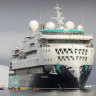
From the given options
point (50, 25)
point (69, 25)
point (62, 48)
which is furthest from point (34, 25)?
point (62, 48)

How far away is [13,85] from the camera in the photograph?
165 metres

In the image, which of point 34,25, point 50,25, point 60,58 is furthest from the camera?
point 34,25

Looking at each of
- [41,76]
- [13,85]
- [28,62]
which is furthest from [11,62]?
[41,76]

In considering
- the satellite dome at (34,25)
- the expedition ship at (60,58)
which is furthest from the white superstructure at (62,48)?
the satellite dome at (34,25)

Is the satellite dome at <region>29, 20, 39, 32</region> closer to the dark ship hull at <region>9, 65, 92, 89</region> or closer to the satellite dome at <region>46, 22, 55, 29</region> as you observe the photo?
the satellite dome at <region>46, 22, 55, 29</region>

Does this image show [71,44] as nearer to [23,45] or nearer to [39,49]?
[39,49]

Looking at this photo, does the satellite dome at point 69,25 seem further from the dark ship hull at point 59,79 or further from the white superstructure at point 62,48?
the dark ship hull at point 59,79

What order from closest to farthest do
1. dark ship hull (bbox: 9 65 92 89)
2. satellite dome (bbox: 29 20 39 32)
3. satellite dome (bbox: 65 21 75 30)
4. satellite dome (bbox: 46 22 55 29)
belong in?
dark ship hull (bbox: 9 65 92 89) → satellite dome (bbox: 46 22 55 29) → satellite dome (bbox: 65 21 75 30) → satellite dome (bbox: 29 20 39 32)

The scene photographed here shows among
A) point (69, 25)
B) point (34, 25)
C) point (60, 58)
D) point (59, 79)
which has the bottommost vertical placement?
point (59, 79)

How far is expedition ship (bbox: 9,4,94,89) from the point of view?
133 m

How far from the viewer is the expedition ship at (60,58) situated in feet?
436

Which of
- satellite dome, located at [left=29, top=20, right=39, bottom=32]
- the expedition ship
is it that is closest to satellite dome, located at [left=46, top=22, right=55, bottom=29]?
the expedition ship

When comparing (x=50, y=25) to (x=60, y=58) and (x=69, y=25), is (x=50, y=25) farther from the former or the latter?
(x=60, y=58)

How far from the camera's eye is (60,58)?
437 ft
